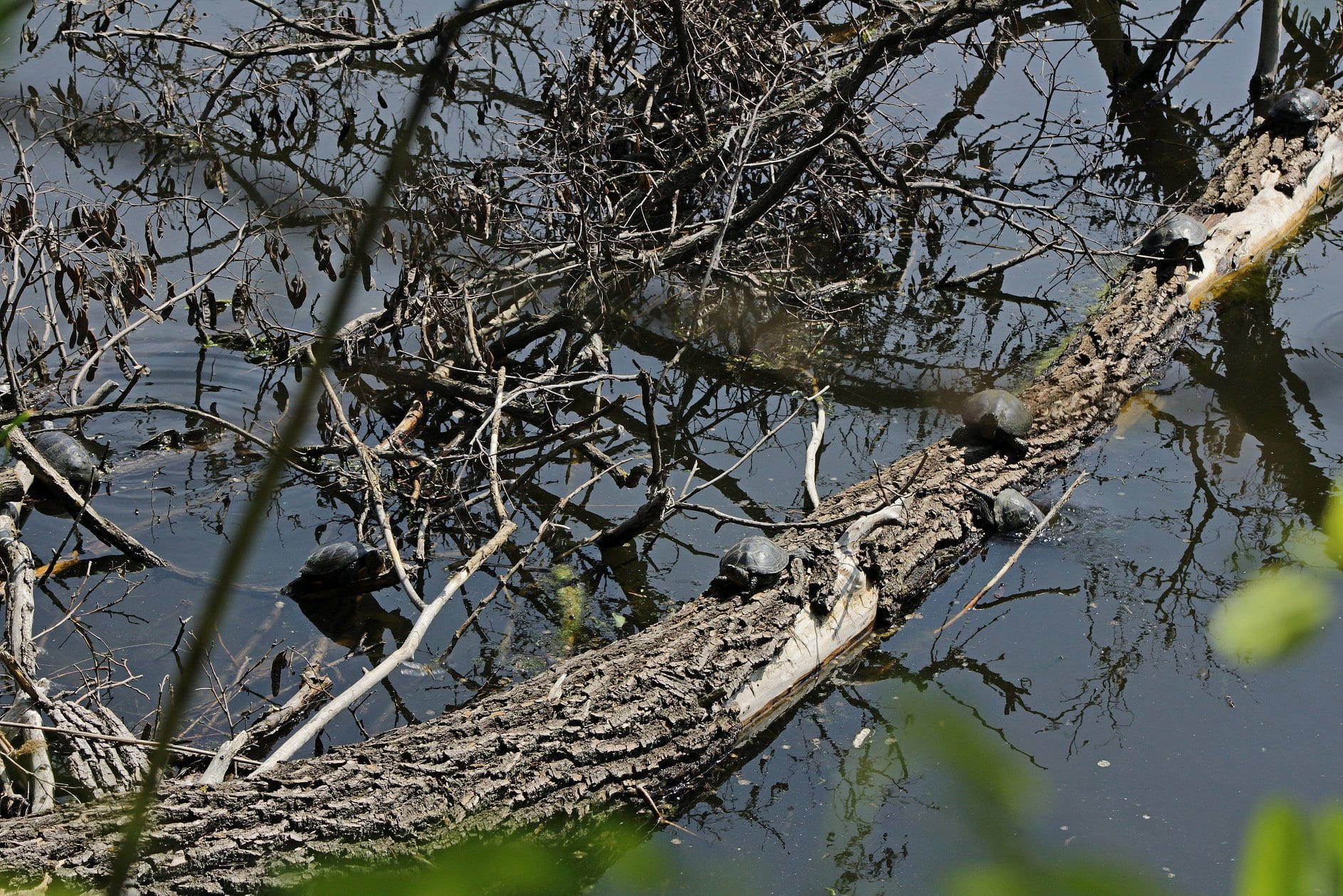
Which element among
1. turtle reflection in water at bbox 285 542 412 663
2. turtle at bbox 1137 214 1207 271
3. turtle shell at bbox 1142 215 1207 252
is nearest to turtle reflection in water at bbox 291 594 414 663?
turtle reflection in water at bbox 285 542 412 663

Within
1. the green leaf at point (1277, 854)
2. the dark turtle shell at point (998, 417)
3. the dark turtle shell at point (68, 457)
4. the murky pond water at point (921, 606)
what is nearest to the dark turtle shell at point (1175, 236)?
the murky pond water at point (921, 606)

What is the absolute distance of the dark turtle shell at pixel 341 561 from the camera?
4441mm

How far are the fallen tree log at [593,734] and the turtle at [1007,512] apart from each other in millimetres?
87

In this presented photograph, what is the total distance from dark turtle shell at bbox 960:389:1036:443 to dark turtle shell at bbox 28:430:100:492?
3946 mm

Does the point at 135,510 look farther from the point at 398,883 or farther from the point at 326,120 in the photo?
the point at 398,883

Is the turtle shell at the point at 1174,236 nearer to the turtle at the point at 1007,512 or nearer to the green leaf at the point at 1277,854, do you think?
the turtle at the point at 1007,512

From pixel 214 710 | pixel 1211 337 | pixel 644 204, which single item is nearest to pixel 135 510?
pixel 214 710

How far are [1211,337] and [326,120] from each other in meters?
5.99

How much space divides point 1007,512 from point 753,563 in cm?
143

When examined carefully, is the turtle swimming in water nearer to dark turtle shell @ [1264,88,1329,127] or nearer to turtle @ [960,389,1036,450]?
turtle @ [960,389,1036,450]

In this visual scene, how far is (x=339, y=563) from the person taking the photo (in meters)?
4.45

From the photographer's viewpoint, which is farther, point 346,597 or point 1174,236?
point 1174,236

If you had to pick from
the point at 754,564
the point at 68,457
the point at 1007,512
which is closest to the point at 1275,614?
the point at 754,564

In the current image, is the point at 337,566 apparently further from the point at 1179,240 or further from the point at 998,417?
the point at 1179,240
